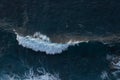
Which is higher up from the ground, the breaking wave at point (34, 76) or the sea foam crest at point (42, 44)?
the sea foam crest at point (42, 44)

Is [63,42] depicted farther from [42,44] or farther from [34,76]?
[34,76]

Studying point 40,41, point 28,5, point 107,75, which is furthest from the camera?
point 28,5

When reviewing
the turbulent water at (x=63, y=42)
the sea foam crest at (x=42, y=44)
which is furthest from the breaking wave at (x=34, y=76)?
the sea foam crest at (x=42, y=44)

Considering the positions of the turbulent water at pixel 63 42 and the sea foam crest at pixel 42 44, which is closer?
the turbulent water at pixel 63 42

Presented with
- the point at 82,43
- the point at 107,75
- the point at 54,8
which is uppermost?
the point at 54,8

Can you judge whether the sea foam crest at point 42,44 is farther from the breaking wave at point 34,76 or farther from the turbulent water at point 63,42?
the breaking wave at point 34,76

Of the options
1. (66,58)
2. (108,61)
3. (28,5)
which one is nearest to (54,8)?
(28,5)

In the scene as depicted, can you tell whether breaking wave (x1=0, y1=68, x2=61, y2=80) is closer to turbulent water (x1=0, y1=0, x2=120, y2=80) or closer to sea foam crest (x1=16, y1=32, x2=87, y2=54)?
turbulent water (x1=0, y1=0, x2=120, y2=80)

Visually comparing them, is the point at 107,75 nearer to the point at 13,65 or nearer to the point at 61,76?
the point at 61,76
